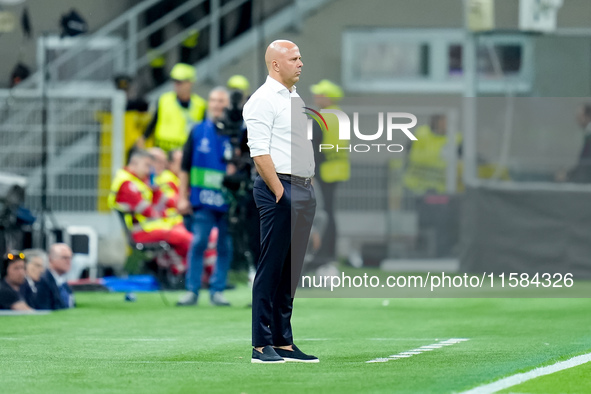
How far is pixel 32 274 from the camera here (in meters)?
11.8

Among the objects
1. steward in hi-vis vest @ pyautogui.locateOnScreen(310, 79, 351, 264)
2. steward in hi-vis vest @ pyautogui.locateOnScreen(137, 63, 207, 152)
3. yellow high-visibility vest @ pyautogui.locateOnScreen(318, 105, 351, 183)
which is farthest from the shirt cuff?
steward in hi-vis vest @ pyautogui.locateOnScreen(137, 63, 207, 152)

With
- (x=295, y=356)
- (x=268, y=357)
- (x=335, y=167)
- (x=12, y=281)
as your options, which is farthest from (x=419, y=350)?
(x=335, y=167)

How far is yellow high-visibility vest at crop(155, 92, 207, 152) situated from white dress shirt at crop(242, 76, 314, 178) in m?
8.06

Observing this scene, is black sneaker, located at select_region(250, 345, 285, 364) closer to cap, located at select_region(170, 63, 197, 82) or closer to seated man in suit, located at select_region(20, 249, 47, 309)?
seated man in suit, located at select_region(20, 249, 47, 309)

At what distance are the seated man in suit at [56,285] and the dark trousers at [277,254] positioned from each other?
14.2 feet

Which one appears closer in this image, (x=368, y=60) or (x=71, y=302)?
(x=71, y=302)

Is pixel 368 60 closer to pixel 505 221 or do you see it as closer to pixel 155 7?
pixel 155 7

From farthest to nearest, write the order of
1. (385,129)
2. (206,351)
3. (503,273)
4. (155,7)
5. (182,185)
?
1. (155,7)
2. (503,273)
3. (182,185)
4. (385,129)
5. (206,351)

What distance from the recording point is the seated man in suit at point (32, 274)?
11711mm

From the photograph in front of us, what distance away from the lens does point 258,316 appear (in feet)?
25.7

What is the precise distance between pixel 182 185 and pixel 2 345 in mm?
3717

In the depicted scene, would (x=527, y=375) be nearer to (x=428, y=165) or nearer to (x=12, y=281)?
(x=12, y=281)

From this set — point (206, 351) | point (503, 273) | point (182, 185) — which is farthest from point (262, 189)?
point (503, 273)

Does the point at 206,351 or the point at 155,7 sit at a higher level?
the point at 155,7
